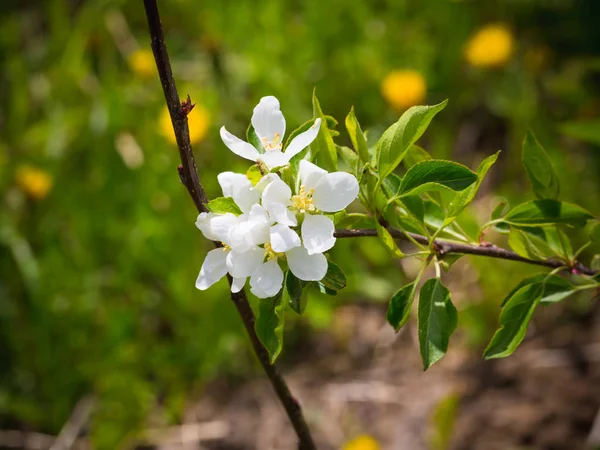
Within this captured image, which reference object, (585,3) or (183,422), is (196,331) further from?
(585,3)

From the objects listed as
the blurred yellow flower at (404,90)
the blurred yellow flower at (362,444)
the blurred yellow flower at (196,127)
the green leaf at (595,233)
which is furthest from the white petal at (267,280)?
the blurred yellow flower at (404,90)

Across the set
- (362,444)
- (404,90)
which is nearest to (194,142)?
(404,90)

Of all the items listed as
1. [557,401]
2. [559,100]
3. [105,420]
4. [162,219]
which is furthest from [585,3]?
[105,420]

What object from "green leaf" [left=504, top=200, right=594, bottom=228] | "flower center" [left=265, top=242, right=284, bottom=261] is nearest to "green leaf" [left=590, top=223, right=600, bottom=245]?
"green leaf" [left=504, top=200, right=594, bottom=228]

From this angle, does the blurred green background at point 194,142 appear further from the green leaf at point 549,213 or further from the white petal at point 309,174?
the white petal at point 309,174

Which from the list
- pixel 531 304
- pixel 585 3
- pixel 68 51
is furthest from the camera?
pixel 68 51

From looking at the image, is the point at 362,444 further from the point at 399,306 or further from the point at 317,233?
the point at 317,233
